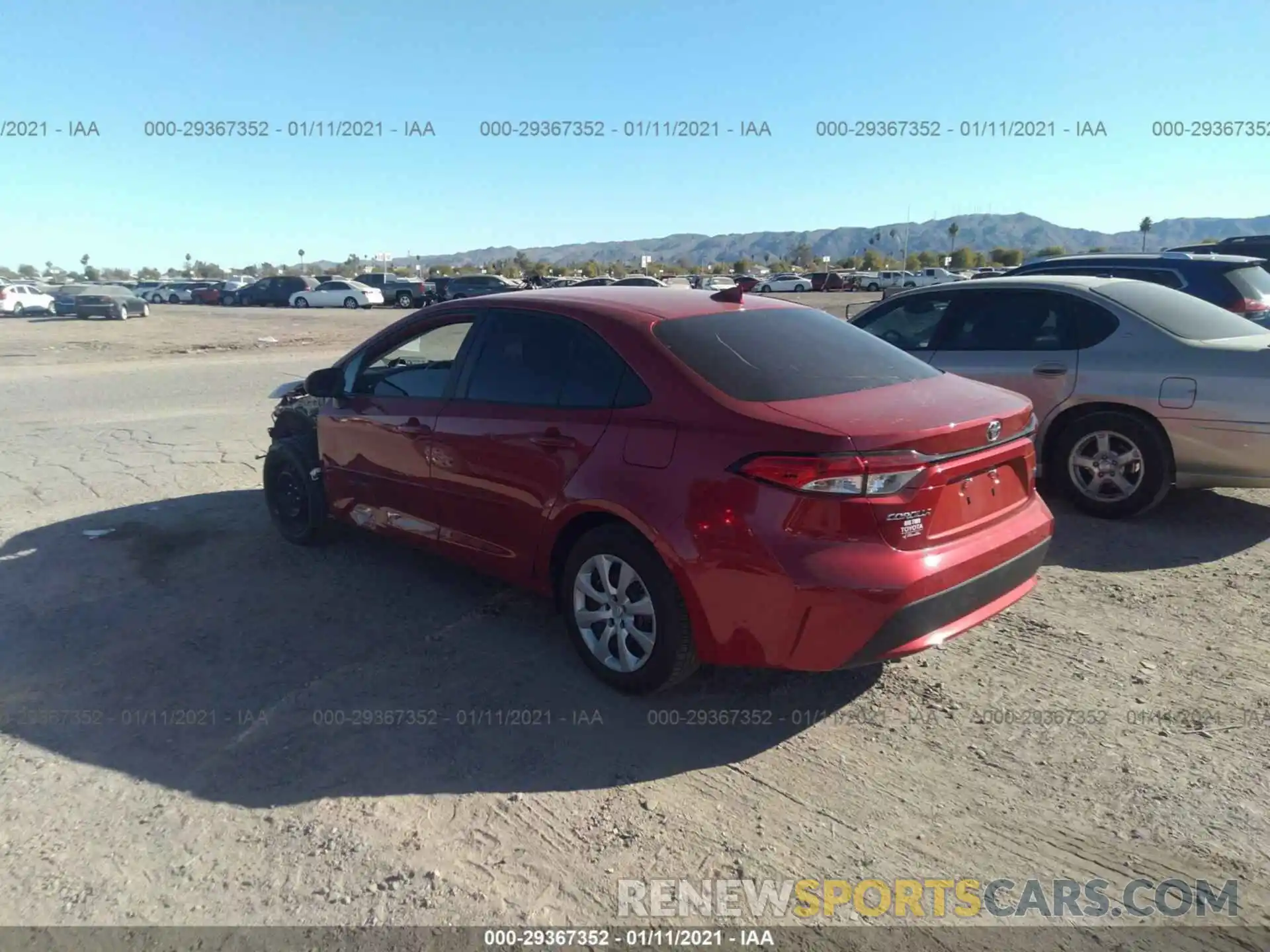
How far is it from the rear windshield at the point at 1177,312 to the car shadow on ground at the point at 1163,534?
1.20 metres

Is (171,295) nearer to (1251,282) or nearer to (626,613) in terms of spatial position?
(1251,282)

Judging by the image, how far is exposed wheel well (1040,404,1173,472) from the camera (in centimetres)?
570

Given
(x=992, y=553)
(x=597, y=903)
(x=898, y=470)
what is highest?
(x=898, y=470)

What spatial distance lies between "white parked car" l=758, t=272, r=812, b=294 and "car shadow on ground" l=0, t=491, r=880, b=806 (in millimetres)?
52535

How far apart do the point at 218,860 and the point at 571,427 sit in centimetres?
206

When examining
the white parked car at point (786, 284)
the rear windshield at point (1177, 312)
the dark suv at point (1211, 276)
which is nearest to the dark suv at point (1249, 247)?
the dark suv at point (1211, 276)

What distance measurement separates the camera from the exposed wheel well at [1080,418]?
225 inches

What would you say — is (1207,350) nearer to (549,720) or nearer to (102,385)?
(549,720)

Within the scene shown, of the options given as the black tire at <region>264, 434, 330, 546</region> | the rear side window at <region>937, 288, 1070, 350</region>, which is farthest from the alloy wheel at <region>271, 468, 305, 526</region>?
the rear side window at <region>937, 288, 1070, 350</region>

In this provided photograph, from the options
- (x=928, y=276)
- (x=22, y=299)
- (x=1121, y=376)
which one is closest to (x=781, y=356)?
(x=1121, y=376)

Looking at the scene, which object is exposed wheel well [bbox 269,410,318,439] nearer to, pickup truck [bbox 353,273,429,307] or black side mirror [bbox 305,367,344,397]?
black side mirror [bbox 305,367,344,397]

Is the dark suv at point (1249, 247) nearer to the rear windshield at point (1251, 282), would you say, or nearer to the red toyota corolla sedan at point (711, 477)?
the rear windshield at point (1251, 282)

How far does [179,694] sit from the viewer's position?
388cm

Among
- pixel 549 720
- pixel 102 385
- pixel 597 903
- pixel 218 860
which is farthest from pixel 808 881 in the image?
pixel 102 385
